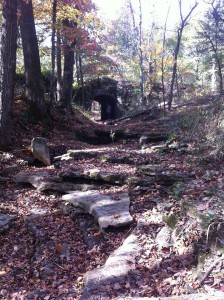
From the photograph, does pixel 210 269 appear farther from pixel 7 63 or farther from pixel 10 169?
pixel 7 63

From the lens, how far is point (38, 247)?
14.5 feet

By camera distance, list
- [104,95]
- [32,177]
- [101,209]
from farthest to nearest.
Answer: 1. [104,95]
2. [32,177]
3. [101,209]

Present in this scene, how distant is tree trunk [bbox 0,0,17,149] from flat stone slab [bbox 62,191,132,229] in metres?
3.24

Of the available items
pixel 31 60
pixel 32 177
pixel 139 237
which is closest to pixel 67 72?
pixel 31 60

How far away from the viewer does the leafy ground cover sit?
3150 millimetres

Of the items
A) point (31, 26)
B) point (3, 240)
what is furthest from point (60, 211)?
point (31, 26)

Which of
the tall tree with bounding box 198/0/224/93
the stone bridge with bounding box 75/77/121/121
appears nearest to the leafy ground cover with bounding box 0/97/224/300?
the tall tree with bounding box 198/0/224/93

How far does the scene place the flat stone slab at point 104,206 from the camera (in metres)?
4.50

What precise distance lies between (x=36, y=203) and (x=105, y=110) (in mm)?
21483

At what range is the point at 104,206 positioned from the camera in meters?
4.98

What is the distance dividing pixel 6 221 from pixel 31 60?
6.94m

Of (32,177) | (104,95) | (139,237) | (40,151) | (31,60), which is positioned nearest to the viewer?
(139,237)

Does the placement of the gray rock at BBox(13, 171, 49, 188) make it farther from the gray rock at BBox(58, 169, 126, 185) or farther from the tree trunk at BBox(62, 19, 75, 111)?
the tree trunk at BBox(62, 19, 75, 111)

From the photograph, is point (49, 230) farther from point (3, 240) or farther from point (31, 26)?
point (31, 26)
